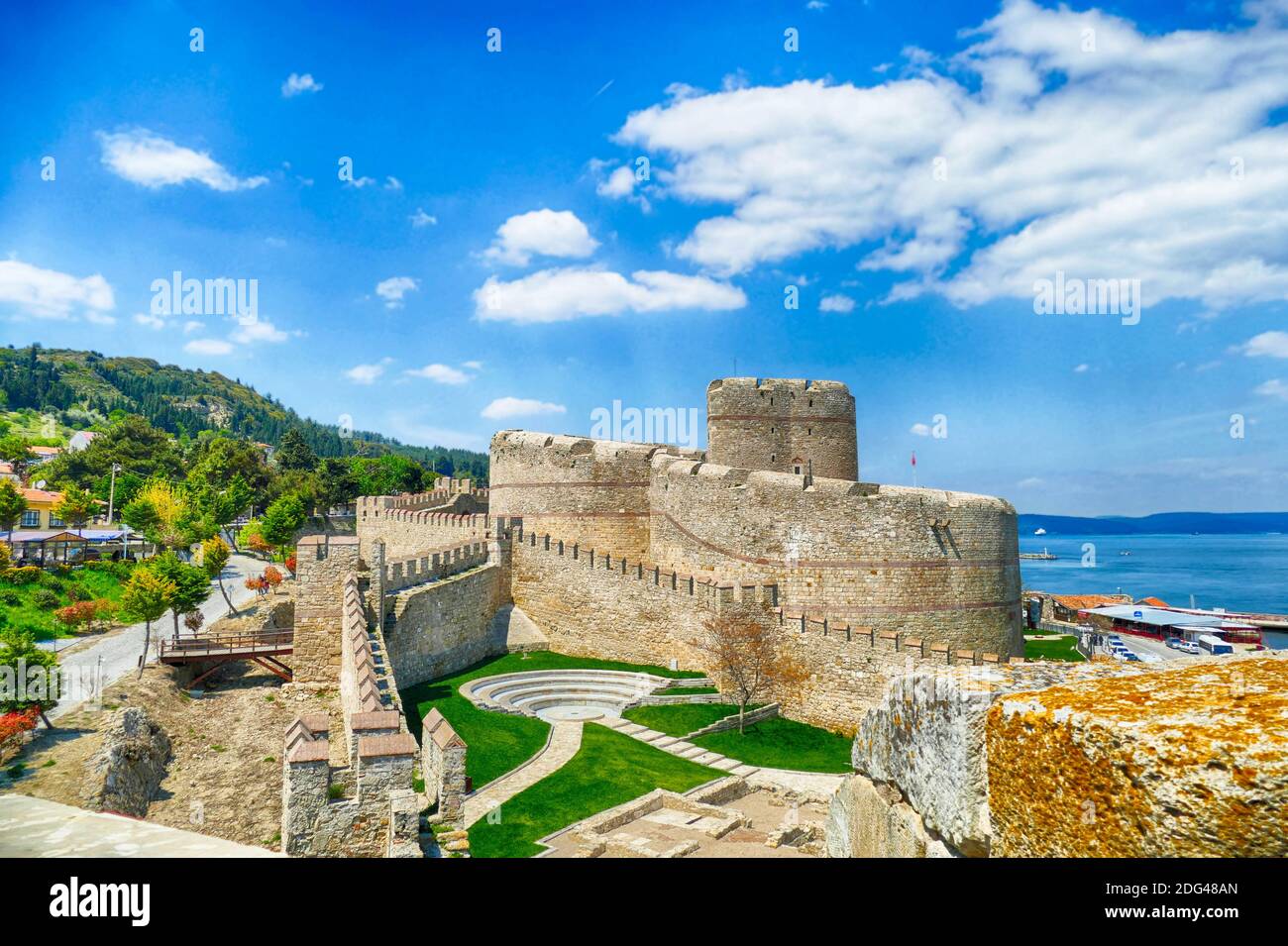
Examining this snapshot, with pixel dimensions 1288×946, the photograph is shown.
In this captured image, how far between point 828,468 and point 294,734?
75.7 feet

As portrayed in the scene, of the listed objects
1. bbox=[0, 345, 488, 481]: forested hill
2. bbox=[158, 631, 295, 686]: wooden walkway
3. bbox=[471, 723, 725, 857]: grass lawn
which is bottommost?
bbox=[471, 723, 725, 857]: grass lawn

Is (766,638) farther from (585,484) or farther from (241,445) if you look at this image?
(241,445)

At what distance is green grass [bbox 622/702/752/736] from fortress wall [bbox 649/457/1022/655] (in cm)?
409

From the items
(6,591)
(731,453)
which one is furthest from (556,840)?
(6,591)

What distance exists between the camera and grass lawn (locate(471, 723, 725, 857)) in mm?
13281

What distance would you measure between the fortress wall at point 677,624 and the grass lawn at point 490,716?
90 cm

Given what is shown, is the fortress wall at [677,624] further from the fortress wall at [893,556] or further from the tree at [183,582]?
the tree at [183,582]

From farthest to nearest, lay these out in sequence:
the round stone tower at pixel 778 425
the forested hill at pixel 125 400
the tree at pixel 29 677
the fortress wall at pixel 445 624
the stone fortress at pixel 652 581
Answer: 1. the forested hill at pixel 125 400
2. the round stone tower at pixel 778 425
3. the fortress wall at pixel 445 624
4. the tree at pixel 29 677
5. the stone fortress at pixel 652 581

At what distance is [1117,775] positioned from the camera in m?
1.79

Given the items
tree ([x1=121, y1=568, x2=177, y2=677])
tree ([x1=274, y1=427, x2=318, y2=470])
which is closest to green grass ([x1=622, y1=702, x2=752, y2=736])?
tree ([x1=121, y1=568, x2=177, y2=677])

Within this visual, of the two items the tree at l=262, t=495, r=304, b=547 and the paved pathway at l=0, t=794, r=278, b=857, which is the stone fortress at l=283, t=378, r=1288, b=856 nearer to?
the paved pathway at l=0, t=794, r=278, b=857

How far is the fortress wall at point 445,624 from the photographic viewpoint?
2236 centimetres

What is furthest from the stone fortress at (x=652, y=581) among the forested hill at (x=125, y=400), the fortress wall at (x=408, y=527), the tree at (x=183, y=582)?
the forested hill at (x=125, y=400)

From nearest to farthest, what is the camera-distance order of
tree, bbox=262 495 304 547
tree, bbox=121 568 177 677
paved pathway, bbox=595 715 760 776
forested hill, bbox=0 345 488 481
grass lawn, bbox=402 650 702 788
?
grass lawn, bbox=402 650 702 788 → paved pathway, bbox=595 715 760 776 → tree, bbox=121 568 177 677 → tree, bbox=262 495 304 547 → forested hill, bbox=0 345 488 481
